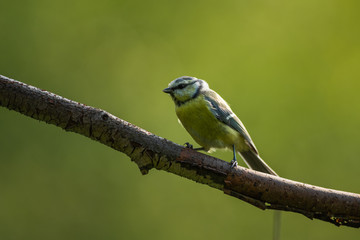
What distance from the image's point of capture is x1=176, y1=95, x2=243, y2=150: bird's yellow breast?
3.24 meters

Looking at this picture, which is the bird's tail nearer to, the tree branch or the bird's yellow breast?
the bird's yellow breast

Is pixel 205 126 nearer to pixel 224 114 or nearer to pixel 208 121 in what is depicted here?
pixel 208 121

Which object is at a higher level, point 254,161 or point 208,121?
point 208,121

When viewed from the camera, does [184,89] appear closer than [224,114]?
No

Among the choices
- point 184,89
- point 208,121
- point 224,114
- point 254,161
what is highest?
point 184,89

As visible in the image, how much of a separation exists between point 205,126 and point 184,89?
1.31 ft

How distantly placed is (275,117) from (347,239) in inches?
63.1

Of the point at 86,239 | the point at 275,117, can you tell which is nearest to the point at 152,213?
the point at 86,239

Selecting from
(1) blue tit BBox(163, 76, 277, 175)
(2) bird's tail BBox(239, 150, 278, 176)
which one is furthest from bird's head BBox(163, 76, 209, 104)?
(2) bird's tail BBox(239, 150, 278, 176)

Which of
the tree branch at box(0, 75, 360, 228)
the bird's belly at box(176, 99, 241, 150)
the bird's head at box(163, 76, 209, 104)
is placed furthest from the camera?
the bird's head at box(163, 76, 209, 104)

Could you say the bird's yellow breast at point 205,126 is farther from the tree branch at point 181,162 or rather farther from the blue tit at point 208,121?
the tree branch at point 181,162

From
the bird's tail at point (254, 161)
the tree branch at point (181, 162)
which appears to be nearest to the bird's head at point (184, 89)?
the bird's tail at point (254, 161)

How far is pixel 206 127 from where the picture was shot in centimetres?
323

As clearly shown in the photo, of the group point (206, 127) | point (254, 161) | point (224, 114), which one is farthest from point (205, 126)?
point (254, 161)
